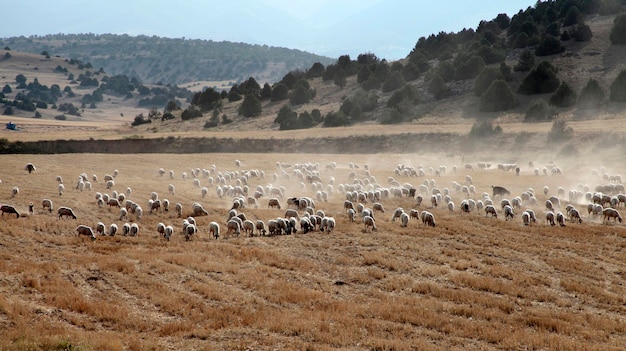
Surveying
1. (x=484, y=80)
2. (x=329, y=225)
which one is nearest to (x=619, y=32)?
(x=484, y=80)

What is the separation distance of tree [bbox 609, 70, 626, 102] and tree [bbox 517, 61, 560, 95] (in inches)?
324

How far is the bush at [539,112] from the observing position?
219ft

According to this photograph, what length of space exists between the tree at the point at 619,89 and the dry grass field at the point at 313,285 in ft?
138

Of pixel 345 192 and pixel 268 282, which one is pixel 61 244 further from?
pixel 345 192

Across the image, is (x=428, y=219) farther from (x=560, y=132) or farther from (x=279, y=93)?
(x=279, y=93)

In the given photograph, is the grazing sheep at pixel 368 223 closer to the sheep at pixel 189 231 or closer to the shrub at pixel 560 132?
the sheep at pixel 189 231

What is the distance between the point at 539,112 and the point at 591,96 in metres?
6.82

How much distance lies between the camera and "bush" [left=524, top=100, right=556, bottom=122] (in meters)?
66.6

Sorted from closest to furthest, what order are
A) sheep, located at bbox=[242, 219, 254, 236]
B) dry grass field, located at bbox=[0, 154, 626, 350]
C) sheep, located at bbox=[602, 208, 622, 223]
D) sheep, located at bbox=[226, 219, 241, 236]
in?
dry grass field, located at bbox=[0, 154, 626, 350] → sheep, located at bbox=[226, 219, 241, 236] → sheep, located at bbox=[242, 219, 254, 236] → sheep, located at bbox=[602, 208, 622, 223]

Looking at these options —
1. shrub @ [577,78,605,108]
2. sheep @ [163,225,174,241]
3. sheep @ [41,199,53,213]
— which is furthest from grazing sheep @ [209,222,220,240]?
shrub @ [577,78,605,108]

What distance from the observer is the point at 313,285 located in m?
19.3

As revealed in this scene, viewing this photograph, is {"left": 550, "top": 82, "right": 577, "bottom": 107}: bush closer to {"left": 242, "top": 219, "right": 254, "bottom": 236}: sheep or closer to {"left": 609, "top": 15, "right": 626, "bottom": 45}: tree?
{"left": 609, "top": 15, "right": 626, "bottom": 45}: tree

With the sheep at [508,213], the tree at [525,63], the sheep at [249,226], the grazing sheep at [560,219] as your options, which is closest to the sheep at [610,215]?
the grazing sheep at [560,219]

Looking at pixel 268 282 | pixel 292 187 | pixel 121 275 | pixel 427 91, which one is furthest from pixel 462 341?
pixel 427 91
